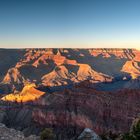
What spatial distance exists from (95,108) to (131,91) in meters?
15.4

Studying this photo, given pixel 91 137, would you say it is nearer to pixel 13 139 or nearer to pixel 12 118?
pixel 13 139

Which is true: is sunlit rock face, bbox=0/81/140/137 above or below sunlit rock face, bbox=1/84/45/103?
above

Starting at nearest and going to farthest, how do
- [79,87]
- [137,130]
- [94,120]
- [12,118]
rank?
[137,130] → [94,120] → [79,87] → [12,118]

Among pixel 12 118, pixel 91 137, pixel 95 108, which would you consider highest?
pixel 91 137

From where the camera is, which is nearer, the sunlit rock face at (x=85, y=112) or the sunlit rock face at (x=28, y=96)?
the sunlit rock face at (x=85, y=112)

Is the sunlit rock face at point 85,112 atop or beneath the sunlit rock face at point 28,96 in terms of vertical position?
atop

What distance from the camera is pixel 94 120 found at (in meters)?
122

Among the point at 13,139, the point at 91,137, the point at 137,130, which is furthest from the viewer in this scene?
the point at 91,137

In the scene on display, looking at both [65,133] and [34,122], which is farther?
[34,122]

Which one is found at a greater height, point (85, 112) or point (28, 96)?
point (85, 112)

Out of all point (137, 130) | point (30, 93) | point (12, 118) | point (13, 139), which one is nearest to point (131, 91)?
point (12, 118)

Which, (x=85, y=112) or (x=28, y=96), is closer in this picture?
(x=85, y=112)

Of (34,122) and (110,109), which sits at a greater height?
(110,109)

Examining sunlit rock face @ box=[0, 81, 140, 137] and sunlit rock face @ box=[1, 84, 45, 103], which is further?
sunlit rock face @ box=[1, 84, 45, 103]
